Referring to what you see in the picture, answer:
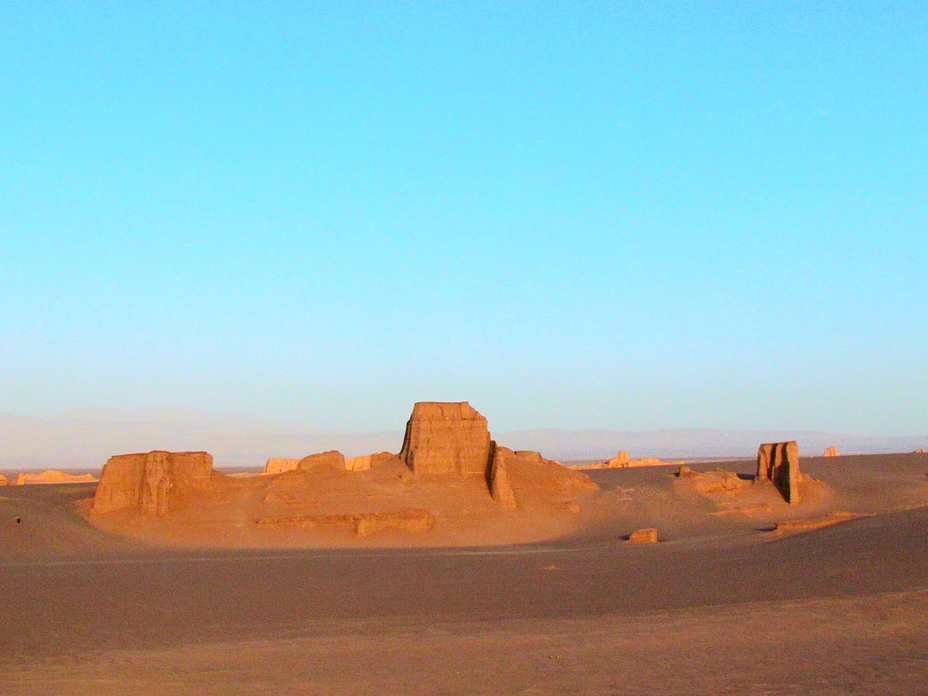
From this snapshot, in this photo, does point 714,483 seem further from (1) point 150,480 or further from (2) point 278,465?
(2) point 278,465

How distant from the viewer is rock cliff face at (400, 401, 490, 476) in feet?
133

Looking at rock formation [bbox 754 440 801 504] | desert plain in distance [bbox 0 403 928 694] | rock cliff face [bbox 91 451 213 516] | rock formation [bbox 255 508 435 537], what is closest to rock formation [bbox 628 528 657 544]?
desert plain in distance [bbox 0 403 928 694]

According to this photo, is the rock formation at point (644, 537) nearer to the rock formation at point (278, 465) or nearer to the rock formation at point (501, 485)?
the rock formation at point (501, 485)

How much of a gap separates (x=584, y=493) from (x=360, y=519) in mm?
14151

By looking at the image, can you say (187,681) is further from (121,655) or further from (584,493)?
(584,493)

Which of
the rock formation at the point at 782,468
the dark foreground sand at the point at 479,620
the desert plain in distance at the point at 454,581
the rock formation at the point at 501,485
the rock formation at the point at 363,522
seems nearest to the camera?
the dark foreground sand at the point at 479,620

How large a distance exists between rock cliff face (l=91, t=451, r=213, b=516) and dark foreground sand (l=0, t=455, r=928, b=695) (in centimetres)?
443

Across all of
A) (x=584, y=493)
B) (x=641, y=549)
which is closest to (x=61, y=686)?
(x=641, y=549)

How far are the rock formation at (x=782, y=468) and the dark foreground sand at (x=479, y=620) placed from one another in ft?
59.0

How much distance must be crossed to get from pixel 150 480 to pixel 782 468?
1301 inches

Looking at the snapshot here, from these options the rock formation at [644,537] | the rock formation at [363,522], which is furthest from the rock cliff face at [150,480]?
the rock formation at [644,537]

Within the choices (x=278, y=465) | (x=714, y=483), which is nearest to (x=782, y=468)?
(x=714, y=483)

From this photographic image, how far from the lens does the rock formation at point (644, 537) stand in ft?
121

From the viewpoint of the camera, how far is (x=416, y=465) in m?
40.2
